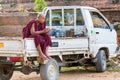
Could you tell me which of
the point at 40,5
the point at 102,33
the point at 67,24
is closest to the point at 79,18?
the point at 67,24

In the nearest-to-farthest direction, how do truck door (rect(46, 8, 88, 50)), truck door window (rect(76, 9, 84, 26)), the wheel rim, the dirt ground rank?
1. the wheel rim
2. the dirt ground
3. truck door (rect(46, 8, 88, 50))
4. truck door window (rect(76, 9, 84, 26))

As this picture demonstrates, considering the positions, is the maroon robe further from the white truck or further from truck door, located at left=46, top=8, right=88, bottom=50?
truck door, located at left=46, top=8, right=88, bottom=50

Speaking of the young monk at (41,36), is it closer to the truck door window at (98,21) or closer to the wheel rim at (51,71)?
the wheel rim at (51,71)

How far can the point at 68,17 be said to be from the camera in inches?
→ 511

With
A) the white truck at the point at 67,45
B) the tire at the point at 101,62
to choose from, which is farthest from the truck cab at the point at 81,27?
the tire at the point at 101,62

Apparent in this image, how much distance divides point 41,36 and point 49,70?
2.75ft

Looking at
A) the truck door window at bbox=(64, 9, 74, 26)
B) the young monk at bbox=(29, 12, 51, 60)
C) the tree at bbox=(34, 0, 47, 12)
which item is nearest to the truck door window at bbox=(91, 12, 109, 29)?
the truck door window at bbox=(64, 9, 74, 26)

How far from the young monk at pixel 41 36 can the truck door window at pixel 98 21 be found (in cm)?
280

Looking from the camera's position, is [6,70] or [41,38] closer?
[41,38]

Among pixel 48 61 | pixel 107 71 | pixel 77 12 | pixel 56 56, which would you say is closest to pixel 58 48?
pixel 56 56

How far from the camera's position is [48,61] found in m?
10.3

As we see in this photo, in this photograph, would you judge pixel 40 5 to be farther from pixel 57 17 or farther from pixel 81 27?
pixel 81 27

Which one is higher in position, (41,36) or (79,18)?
(79,18)

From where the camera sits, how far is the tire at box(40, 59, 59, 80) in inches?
404
